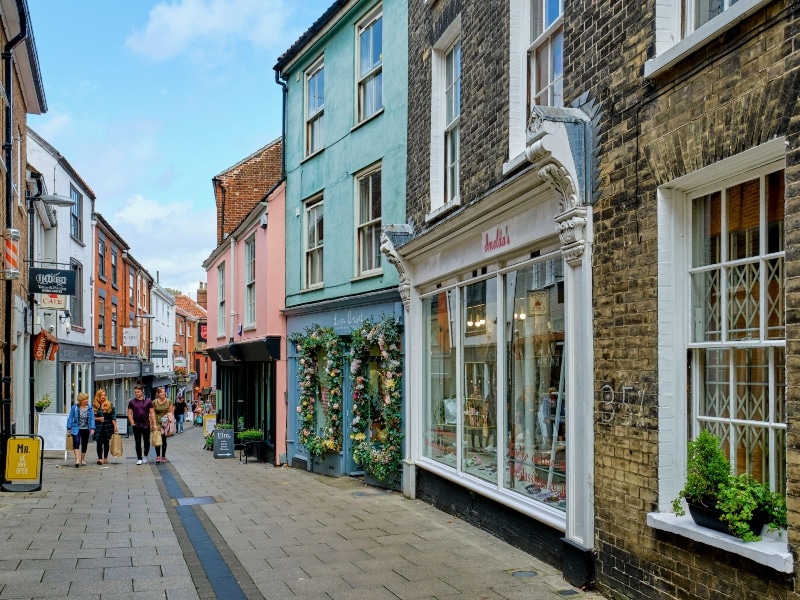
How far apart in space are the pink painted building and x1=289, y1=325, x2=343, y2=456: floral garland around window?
1191 millimetres

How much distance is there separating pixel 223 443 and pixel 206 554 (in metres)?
12.1

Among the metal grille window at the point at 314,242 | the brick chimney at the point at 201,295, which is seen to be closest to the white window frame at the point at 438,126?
the metal grille window at the point at 314,242

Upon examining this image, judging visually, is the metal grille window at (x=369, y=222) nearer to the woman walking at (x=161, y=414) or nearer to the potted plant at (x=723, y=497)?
the woman walking at (x=161, y=414)

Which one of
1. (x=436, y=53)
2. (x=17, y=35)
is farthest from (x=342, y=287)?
(x=17, y=35)

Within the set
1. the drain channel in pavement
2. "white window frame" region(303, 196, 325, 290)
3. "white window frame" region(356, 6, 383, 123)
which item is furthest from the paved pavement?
"white window frame" region(356, 6, 383, 123)

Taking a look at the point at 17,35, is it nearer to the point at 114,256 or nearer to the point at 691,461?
the point at 691,461

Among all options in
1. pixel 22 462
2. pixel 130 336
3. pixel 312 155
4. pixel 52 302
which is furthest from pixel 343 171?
pixel 130 336

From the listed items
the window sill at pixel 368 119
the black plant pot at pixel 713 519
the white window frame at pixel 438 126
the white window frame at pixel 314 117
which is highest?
the white window frame at pixel 314 117

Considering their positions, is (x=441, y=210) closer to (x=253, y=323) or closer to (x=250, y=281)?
(x=253, y=323)

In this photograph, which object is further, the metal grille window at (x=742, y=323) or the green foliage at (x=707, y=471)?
the green foliage at (x=707, y=471)

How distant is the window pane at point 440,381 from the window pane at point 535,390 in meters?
1.71

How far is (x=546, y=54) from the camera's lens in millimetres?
8047

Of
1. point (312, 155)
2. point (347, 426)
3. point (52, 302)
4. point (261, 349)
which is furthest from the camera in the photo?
point (52, 302)

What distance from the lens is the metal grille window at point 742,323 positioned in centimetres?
488
